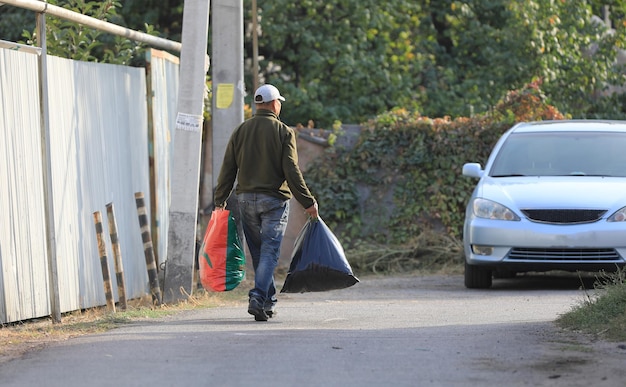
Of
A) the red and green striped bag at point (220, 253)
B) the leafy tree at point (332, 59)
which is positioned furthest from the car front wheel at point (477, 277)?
the leafy tree at point (332, 59)

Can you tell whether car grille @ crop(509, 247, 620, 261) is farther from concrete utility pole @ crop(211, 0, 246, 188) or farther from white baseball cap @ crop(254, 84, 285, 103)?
white baseball cap @ crop(254, 84, 285, 103)

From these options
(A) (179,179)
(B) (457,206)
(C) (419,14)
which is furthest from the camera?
(C) (419,14)

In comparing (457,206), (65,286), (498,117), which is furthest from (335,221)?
(65,286)

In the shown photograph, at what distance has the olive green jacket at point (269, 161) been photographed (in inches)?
370

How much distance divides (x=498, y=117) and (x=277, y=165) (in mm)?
7975

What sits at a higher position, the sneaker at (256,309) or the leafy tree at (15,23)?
the leafy tree at (15,23)

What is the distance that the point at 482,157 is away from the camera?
16.3m

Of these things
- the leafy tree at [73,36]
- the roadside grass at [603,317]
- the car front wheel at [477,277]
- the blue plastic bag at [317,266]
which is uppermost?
the leafy tree at [73,36]

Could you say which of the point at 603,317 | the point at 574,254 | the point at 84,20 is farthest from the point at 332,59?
the point at 603,317

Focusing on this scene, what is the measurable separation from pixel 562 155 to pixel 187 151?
422 centimetres

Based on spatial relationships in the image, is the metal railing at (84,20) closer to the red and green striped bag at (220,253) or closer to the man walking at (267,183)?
the man walking at (267,183)

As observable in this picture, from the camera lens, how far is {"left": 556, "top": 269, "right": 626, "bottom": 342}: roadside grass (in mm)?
8055

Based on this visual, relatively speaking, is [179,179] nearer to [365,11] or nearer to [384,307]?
[384,307]

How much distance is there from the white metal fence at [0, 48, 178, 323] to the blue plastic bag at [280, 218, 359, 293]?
5.92 ft
